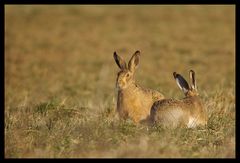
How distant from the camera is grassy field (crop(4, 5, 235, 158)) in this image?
7145mm

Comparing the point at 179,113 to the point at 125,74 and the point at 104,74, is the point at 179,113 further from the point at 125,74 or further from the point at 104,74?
the point at 104,74

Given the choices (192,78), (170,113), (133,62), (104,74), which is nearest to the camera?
(170,113)

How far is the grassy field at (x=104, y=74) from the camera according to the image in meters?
7.14

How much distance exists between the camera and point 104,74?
50.0 ft

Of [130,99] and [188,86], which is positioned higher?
[188,86]

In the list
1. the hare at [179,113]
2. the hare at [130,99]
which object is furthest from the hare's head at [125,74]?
the hare at [179,113]

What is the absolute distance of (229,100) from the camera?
33.3 feet

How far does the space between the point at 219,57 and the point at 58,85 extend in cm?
500

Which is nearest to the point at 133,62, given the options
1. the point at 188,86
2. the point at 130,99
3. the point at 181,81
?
the point at 130,99

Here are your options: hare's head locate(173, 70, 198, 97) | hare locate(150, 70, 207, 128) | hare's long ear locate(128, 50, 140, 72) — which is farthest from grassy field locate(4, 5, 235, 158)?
hare's long ear locate(128, 50, 140, 72)

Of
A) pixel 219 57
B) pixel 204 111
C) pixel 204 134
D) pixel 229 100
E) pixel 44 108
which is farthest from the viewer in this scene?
pixel 219 57
